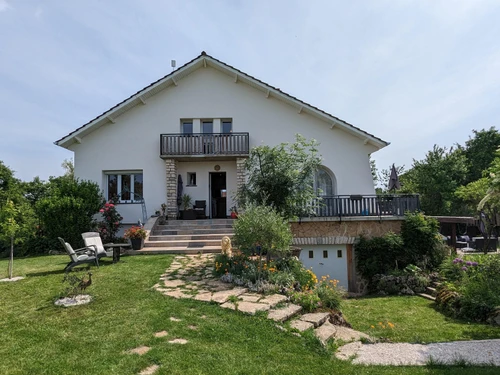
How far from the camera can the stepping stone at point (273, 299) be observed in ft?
17.1

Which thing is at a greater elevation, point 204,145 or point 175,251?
point 204,145

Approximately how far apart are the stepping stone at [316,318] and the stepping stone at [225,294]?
54.1 inches

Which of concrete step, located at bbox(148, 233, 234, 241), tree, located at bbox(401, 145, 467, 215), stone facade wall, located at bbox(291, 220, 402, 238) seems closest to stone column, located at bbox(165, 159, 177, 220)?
concrete step, located at bbox(148, 233, 234, 241)

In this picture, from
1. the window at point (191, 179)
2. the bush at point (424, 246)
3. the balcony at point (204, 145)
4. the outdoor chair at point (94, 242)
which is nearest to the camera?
the outdoor chair at point (94, 242)

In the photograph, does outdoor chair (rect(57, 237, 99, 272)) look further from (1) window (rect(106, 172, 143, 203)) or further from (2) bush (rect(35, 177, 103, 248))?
(1) window (rect(106, 172, 143, 203))

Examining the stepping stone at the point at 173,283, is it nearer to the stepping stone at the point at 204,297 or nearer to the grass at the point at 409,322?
the stepping stone at the point at 204,297

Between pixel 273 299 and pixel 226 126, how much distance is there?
1135cm

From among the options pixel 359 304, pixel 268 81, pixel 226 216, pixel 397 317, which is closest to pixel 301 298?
pixel 397 317

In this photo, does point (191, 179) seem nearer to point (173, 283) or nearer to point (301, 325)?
point (173, 283)

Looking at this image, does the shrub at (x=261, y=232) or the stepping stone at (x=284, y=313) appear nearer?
the stepping stone at (x=284, y=313)

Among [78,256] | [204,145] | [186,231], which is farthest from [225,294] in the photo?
[204,145]

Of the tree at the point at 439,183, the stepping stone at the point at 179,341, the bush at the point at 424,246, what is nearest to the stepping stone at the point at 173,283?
the stepping stone at the point at 179,341

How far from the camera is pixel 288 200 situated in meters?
9.38

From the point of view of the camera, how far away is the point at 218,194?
1550 centimetres
